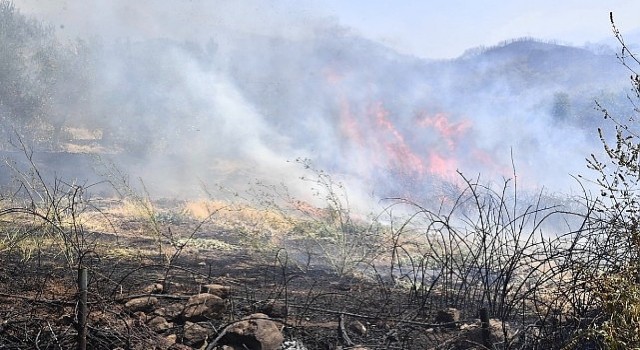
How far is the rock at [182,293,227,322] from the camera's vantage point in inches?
165

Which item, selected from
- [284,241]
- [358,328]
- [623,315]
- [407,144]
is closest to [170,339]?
[358,328]

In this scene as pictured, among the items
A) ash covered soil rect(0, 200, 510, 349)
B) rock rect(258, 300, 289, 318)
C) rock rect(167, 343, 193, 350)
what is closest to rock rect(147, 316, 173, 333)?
ash covered soil rect(0, 200, 510, 349)

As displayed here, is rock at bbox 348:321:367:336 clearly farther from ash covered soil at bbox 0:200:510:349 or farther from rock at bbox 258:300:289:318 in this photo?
rock at bbox 258:300:289:318

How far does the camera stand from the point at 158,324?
13.1 feet

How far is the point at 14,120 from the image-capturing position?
25156 millimetres

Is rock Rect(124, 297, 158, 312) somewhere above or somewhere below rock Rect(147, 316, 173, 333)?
above

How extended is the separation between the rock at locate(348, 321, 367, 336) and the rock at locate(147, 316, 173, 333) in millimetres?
1538

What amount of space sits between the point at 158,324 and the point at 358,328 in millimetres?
1678

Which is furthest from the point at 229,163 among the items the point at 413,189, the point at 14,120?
the point at 14,120

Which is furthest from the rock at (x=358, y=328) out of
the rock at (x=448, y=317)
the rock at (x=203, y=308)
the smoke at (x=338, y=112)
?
the smoke at (x=338, y=112)

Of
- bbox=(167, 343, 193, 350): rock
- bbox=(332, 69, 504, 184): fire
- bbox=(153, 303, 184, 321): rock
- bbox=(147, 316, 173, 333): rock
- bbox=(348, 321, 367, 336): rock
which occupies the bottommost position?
bbox=(167, 343, 193, 350): rock

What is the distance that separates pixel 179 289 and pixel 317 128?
1865 centimetres

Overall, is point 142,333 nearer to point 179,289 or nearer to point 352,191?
point 179,289

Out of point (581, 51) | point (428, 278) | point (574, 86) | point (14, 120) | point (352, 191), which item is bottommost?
point (428, 278)
